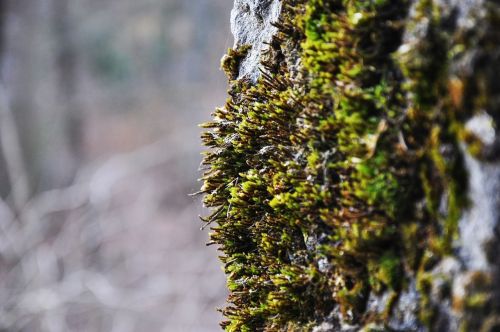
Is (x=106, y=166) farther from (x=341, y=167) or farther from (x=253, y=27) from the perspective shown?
(x=341, y=167)

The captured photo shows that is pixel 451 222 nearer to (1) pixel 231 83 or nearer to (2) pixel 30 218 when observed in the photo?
(1) pixel 231 83

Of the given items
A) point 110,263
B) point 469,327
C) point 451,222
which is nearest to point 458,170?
point 451,222

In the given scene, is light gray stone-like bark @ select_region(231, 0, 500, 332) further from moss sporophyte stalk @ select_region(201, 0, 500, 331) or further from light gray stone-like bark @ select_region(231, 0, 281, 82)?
light gray stone-like bark @ select_region(231, 0, 281, 82)

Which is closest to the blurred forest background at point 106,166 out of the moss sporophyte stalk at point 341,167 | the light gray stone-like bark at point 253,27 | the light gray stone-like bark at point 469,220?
the light gray stone-like bark at point 253,27

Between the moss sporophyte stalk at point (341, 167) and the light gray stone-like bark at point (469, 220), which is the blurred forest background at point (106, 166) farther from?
the light gray stone-like bark at point (469, 220)

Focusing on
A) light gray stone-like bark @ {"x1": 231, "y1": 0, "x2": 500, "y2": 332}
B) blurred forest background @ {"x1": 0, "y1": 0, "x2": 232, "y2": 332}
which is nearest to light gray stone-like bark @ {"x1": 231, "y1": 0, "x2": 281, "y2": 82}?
blurred forest background @ {"x1": 0, "y1": 0, "x2": 232, "y2": 332}
